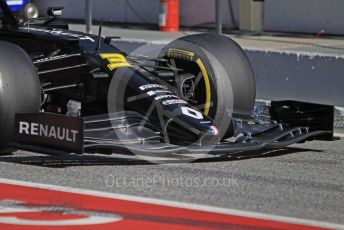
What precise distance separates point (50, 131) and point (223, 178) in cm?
126

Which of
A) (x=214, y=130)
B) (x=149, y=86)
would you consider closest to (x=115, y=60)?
(x=149, y=86)

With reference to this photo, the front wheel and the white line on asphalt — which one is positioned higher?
the front wheel

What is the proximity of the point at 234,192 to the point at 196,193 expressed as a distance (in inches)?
9.9

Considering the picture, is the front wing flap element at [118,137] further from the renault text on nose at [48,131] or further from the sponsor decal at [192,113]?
the sponsor decal at [192,113]

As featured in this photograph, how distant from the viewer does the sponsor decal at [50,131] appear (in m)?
6.25

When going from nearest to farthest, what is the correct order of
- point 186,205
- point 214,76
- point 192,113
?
1. point 186,205
2. point 192,113
3. point 214,76

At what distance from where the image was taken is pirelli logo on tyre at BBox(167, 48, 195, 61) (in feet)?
25.4

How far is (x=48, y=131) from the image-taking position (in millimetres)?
6449

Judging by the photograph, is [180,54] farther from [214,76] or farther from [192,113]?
[192,113]

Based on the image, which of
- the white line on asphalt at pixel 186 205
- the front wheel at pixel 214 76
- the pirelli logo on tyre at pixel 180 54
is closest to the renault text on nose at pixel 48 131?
the white line on asphalt at pixel 186 205

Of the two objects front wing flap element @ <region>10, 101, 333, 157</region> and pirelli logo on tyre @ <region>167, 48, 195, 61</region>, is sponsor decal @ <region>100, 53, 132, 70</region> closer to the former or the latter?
front wing flap element @ <region>10, 101, 333, 157</region>

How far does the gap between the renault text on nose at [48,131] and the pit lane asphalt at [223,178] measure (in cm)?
28

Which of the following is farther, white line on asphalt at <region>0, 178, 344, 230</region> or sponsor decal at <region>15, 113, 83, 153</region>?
sponsor decal at <region>15, 113, 83, 153</region>

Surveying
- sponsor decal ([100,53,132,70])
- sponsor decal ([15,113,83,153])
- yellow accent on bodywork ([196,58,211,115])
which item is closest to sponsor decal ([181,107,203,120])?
yellow accent on bodywork ([196,58,211,115])
